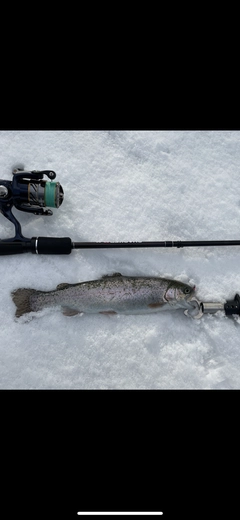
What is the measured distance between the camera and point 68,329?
299cm

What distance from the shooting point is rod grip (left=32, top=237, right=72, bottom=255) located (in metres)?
2.80

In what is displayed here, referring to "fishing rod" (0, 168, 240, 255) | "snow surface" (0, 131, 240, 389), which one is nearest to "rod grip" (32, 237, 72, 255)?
"fishing rod" (0, 168, 240, 255)

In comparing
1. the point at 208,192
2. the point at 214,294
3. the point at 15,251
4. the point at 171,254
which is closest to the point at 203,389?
the point at 214,294

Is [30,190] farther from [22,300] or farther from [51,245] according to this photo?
[22,300]

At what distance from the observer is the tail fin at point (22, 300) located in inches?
116

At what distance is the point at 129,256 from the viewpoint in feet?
10.1

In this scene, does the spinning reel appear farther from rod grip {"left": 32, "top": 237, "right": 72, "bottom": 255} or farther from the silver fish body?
the silver fish body

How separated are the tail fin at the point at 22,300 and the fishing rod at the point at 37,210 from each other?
36 centimetres

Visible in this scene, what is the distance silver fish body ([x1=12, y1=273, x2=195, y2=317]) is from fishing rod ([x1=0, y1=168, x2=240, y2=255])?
31cm

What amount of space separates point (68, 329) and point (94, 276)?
513mm

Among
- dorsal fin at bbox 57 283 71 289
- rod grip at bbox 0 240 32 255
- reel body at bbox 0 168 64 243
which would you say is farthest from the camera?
dorsal fin at bbox 57 283 71 289

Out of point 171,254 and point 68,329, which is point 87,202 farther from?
point 68,329

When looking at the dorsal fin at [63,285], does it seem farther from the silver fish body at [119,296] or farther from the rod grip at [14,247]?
the rod grip at [14,247]

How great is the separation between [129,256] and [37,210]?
89cm
